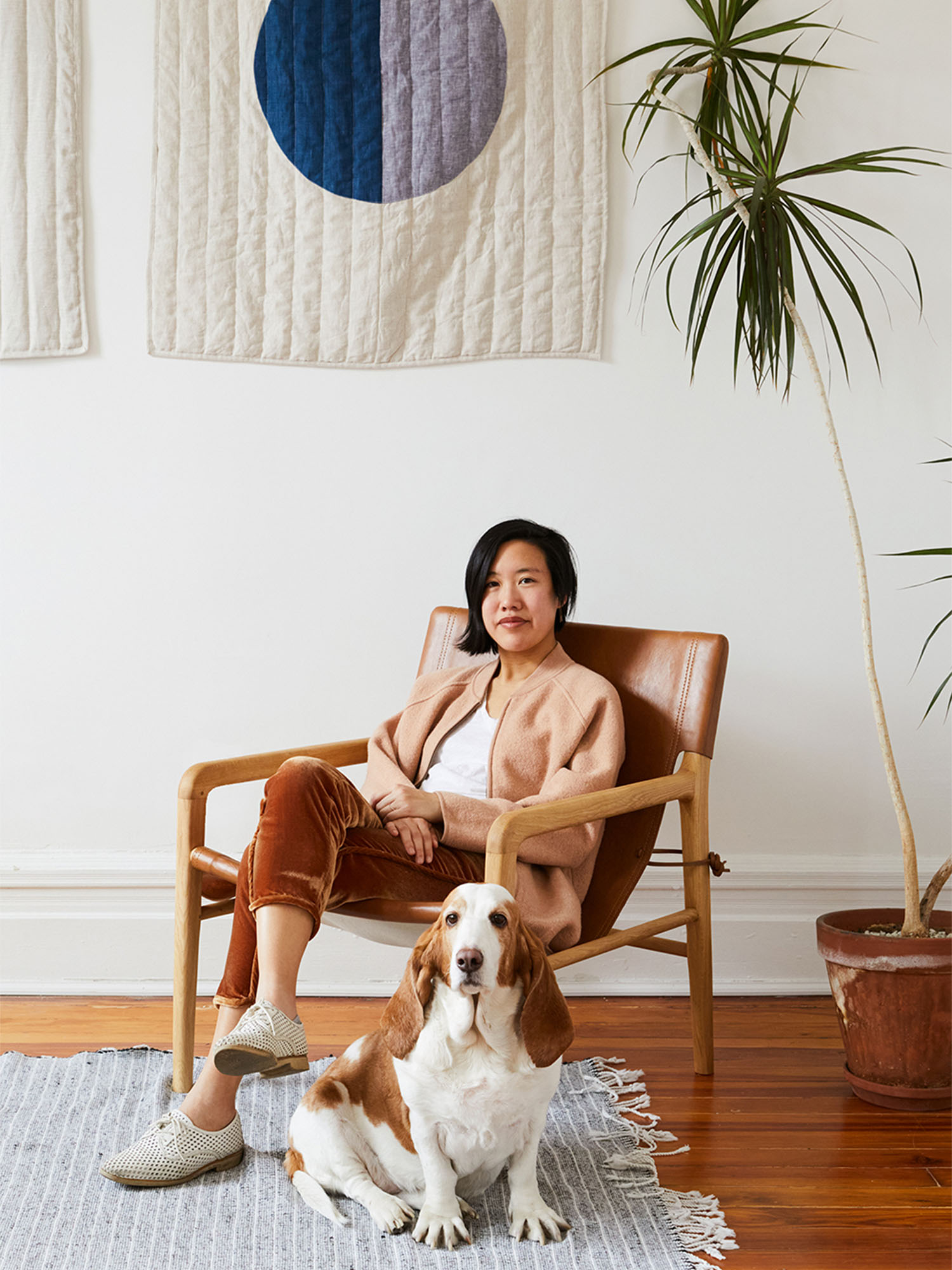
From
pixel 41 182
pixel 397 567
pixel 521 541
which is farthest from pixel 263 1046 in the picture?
pixel 41 182

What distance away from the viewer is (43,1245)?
1534mm

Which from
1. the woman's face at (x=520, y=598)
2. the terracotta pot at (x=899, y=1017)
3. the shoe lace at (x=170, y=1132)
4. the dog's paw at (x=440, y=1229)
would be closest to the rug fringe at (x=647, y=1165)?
the dog's paw at (x=440, y=1229)

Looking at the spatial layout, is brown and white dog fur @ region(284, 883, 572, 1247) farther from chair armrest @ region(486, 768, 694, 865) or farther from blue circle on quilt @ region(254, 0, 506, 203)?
blue circle on quilt @ region(254, 0, 506, 203)

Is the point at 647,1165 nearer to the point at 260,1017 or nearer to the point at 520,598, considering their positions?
the point at 260,1017

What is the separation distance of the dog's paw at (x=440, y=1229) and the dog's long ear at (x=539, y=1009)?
25cm

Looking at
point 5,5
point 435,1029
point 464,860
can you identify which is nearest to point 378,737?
point 464,860

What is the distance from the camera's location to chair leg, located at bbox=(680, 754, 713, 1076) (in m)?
2.06

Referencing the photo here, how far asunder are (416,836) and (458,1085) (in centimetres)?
47

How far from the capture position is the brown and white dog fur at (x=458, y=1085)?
1.47 metres

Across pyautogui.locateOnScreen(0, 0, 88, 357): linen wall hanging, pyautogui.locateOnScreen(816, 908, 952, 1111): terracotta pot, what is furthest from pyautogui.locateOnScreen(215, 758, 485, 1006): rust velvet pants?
pyautogui.locateOnScreen(0, 0, 88, 357): linen wall hanging

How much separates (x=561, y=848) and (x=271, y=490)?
1.18m

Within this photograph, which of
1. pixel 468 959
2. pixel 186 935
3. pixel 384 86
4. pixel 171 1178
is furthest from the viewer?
pixel 384 86

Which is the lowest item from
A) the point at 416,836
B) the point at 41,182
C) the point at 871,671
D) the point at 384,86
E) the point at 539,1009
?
the point at 539,1009

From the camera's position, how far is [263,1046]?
1542mm
